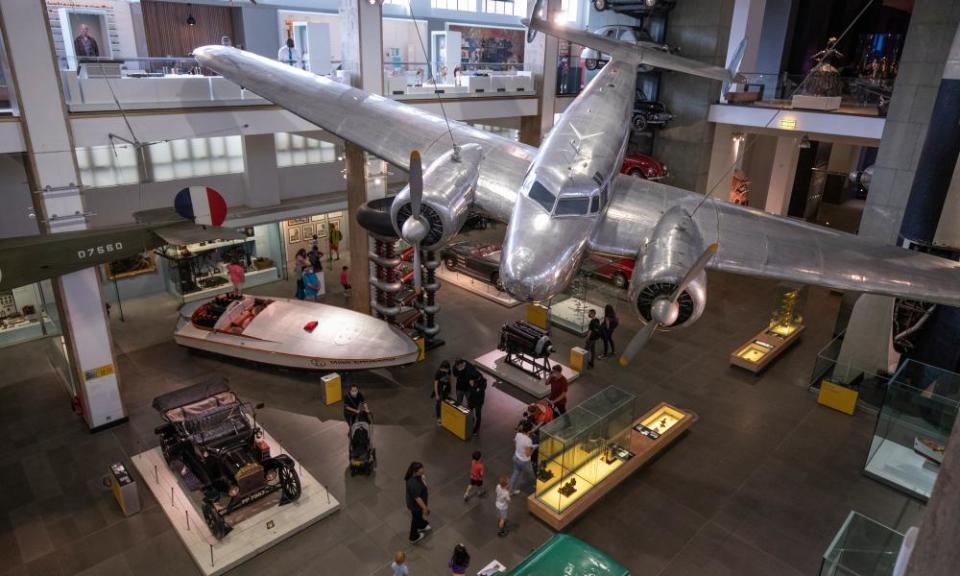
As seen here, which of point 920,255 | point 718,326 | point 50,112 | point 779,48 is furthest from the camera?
point 779,48

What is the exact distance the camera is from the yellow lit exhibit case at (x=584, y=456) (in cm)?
1045

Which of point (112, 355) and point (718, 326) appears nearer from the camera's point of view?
point (112, 355)

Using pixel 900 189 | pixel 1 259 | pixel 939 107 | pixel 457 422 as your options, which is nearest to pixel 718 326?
pixel 900 189

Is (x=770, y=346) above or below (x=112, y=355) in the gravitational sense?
below

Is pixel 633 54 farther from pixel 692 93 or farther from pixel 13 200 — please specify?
pixel 13 200

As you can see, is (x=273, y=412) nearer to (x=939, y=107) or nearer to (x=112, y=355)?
(x=112, y=355)

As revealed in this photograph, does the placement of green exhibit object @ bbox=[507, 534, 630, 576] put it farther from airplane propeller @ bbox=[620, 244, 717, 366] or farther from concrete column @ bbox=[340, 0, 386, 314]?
concrete column @ bbox=[340, 0, 386, 314]

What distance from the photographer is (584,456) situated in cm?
1086

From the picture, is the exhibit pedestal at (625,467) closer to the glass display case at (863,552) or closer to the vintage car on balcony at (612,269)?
the glass display case at (863,552)

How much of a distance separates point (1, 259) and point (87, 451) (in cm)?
477

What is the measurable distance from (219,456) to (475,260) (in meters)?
12.6

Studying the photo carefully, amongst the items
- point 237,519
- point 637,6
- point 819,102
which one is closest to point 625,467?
point 237,519

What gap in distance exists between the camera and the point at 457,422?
12688mm

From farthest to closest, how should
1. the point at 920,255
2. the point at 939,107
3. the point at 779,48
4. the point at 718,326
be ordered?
the point at 779,48
the point at 718,326
the point at 939,107
the point at 920,255
